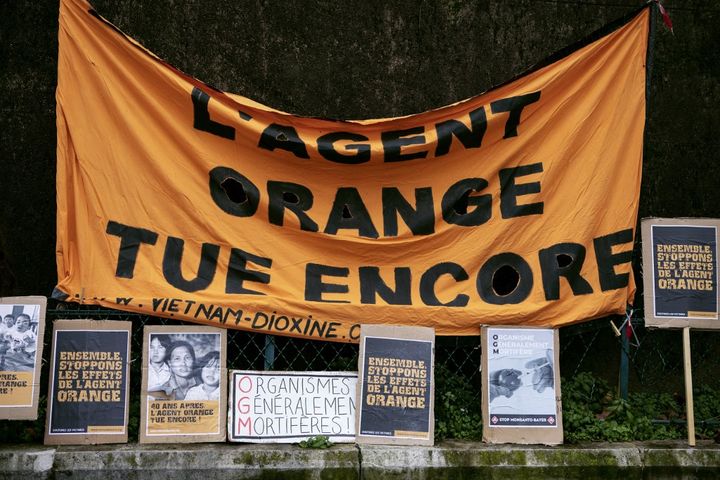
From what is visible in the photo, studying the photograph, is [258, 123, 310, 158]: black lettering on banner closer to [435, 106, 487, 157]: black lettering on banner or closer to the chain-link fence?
[435, 106, 487, 157]: black lettering on banner

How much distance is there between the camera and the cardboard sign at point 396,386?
536 cm

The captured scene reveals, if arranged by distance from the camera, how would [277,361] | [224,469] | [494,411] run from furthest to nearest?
[277,361], [494,411], [224,469]

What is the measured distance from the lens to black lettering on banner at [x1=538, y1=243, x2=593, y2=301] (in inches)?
221

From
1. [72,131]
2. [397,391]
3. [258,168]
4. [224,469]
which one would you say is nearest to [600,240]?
[397,391]

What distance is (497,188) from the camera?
224 inches

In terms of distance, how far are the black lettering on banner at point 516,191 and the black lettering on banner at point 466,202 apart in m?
0.12

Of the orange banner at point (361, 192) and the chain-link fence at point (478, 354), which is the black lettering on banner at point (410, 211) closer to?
the orange banner at point (361, 192)

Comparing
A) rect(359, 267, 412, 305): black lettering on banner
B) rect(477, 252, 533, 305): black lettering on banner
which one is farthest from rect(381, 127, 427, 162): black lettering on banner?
rect(477, 252, 533, 305): black lettering on banner

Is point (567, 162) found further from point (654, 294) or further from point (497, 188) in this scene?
point (654, 294)

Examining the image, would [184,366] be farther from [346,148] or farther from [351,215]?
[346,148]

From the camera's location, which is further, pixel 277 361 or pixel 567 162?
pixel 277 361

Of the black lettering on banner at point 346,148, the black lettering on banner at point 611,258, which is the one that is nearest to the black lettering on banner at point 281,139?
the black lettering on banner at point 346,148

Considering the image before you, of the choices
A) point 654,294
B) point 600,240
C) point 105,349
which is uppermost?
point 600,240

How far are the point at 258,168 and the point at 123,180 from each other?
3.12 ft
